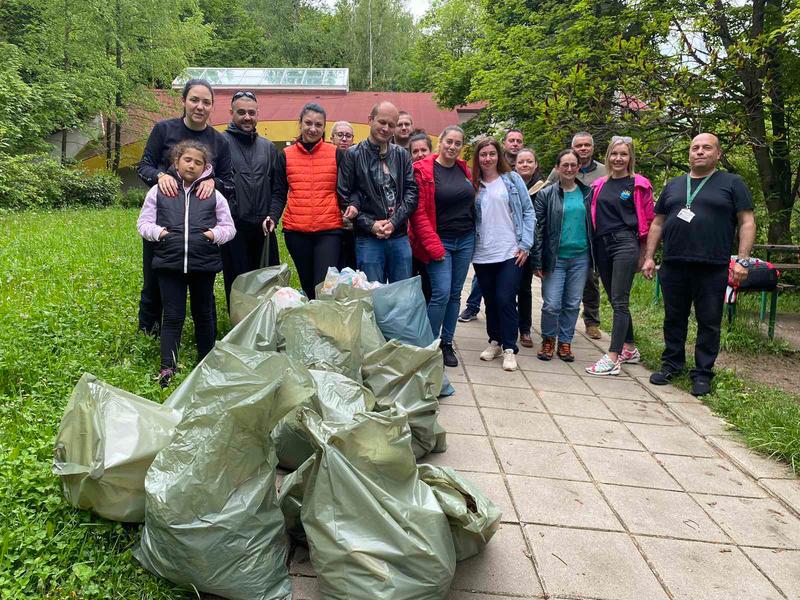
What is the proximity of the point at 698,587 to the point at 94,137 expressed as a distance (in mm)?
23580

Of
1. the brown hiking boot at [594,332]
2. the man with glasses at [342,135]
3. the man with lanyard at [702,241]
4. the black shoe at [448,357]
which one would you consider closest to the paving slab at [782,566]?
the man with lanyard at [702,241]

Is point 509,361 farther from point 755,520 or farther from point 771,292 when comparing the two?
point 771,292

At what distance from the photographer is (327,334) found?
3131mm

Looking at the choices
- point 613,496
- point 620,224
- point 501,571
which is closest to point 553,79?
point 620,224

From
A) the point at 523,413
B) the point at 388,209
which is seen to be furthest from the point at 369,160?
the point at 523,413

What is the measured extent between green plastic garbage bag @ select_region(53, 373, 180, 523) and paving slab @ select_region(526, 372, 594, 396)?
10.3ft

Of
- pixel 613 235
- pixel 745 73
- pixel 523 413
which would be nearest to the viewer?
pixel 523 413

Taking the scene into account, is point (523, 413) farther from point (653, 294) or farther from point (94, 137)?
point (94, 137)

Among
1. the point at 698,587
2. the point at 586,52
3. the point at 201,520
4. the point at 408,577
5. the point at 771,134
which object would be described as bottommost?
the point at 698,587

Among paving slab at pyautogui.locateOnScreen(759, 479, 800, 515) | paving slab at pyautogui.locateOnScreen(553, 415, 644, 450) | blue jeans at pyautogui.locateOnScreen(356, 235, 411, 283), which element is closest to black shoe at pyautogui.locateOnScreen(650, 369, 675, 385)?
paving slab at pyautogui.locateOnScreen(553, 415, 644, 450)

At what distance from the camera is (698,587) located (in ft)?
7.48

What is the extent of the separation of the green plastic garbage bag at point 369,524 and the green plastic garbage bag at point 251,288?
6.34 feet

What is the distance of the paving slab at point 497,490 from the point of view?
2732 millimetres

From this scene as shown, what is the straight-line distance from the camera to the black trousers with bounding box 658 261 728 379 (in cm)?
445
